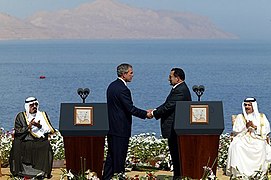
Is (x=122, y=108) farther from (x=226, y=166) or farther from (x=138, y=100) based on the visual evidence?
(x=138, y=100)

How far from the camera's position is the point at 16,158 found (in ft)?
39.5

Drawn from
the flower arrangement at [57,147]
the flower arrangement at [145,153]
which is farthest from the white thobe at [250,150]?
the flower arrangement at [57,147]

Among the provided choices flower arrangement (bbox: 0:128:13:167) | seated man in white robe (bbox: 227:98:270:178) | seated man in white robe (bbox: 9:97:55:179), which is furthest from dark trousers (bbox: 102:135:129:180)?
flower arrangement (bbox: 0:128:13:167)

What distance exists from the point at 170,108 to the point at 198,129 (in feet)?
1.78

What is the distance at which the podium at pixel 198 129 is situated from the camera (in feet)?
35.6

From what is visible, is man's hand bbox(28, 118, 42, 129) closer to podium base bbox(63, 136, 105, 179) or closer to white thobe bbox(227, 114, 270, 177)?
podium base bbox(63, 136, 105, 179)

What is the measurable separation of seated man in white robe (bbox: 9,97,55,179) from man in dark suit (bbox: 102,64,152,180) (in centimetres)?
131

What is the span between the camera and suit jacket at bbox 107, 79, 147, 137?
11.1 meters

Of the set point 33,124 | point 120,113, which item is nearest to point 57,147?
point 33,124

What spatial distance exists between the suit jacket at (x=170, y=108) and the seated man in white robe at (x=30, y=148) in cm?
196

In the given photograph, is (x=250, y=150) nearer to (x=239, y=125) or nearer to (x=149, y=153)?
(x=239, y=125)

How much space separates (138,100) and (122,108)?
36316mm

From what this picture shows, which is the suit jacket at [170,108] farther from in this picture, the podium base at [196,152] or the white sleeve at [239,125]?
the white sleeve at [239,125]

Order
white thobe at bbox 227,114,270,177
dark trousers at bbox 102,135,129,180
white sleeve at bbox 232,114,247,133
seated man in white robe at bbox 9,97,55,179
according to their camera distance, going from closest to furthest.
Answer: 1. dark trousers at bbox 102,135,129,180
2. seated man in white robe at bbox 9,97,55,179
3. white thobe at bbox 227,114,270,177
4. white sleeve at bbox 232,114,247,133
